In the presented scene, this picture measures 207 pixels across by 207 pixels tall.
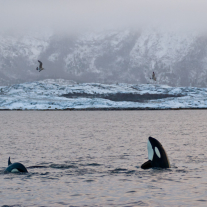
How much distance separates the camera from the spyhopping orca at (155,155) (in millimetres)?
23547

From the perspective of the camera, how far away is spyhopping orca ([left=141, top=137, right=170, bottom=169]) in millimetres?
23547

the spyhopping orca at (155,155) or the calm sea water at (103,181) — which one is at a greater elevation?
the spyhopping orca at (155,155)

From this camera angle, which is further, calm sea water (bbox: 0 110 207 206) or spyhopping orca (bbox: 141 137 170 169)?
spyhopping orca (bbox: 141 137 170 169)

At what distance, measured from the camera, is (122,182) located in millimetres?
22609

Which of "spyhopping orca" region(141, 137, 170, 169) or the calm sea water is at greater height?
"spyhopping orca" region(141, 137, 170, 169)

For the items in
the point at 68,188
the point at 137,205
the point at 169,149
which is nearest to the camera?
the point at 137,205

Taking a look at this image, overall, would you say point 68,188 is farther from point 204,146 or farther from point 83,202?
point 204,146

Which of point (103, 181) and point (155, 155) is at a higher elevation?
point (155, 155)

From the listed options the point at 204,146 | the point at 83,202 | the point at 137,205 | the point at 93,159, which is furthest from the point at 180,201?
the point at 204,146

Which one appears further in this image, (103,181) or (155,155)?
(155,155)

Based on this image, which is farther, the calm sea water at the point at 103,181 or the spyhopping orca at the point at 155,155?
the spyhopping orca at the point at 155,155

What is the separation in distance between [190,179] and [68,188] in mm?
7404

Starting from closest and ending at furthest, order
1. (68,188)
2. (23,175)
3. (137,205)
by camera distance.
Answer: (137,205) < (68,188) < (23,175)

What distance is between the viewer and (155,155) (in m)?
24.1
